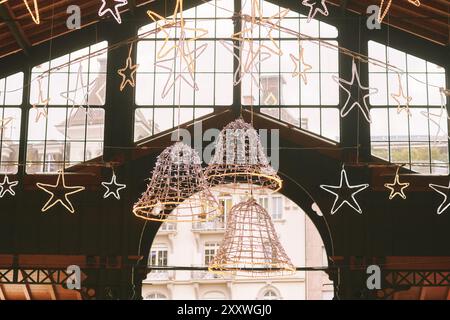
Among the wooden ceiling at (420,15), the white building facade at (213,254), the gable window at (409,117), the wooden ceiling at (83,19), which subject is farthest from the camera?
the white building facade at (213,254)

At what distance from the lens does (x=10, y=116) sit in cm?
1583

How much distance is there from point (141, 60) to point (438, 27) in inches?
212

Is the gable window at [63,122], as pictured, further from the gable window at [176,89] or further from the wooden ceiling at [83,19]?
the gable window at [176,89]

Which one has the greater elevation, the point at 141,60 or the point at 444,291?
the point at 141,60

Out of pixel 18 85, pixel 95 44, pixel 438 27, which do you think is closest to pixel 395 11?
pixel 438 27

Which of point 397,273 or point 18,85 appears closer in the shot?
point 397,273

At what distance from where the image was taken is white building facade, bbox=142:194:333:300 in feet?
121

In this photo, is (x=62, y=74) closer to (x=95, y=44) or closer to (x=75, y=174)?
(x=95, y=44)

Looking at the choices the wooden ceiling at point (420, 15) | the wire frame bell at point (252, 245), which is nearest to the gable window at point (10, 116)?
the wooden ceiling at point (420, 15)

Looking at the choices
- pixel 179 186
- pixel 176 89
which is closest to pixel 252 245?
pixel 179 186

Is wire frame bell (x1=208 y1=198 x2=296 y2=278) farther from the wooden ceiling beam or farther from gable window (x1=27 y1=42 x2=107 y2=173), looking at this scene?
the wooden ceiling beam

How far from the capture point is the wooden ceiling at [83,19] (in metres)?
14.4

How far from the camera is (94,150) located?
51.2 ft

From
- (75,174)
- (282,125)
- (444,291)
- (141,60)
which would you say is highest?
(141,60)
